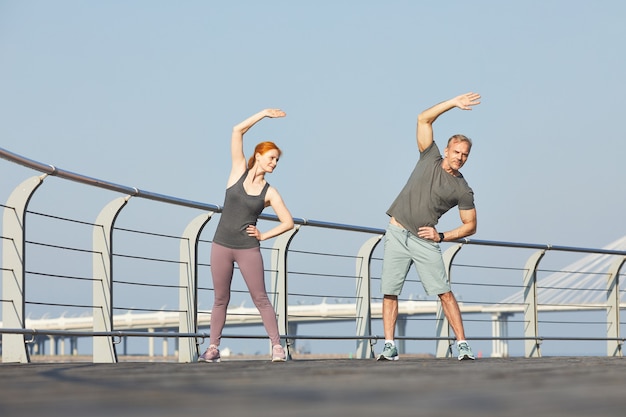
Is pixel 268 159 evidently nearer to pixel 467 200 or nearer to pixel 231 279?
pixel 231 279

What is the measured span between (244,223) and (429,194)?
1.17 meters

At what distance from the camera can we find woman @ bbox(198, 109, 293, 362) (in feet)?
21.1

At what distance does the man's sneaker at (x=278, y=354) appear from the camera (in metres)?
6.35

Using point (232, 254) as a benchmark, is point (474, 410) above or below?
below

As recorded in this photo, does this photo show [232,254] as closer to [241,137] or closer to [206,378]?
[241,137]

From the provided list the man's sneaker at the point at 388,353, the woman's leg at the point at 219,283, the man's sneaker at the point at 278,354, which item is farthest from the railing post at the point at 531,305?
the woman's leg at the point at 219,283

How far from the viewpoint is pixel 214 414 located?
2217 millimetres

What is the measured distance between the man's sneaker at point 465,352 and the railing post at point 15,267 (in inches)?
101

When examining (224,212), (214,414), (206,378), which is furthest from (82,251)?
(214,414)

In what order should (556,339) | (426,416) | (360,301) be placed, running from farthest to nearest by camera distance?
(556,339) → (360,301) → (426,416)

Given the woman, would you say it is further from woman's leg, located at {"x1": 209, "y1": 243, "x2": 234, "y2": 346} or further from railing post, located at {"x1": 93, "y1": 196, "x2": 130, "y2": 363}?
railing post, located at {"x1": 93, "y1": 196, "x2": 130, "y2": 363}

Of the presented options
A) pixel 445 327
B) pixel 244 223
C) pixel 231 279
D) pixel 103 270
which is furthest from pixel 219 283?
pixel 445 327

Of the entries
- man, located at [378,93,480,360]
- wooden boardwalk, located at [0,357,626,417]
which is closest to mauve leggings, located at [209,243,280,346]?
man, located at [378,93,480,360]

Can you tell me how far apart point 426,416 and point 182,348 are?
4.90 metres
